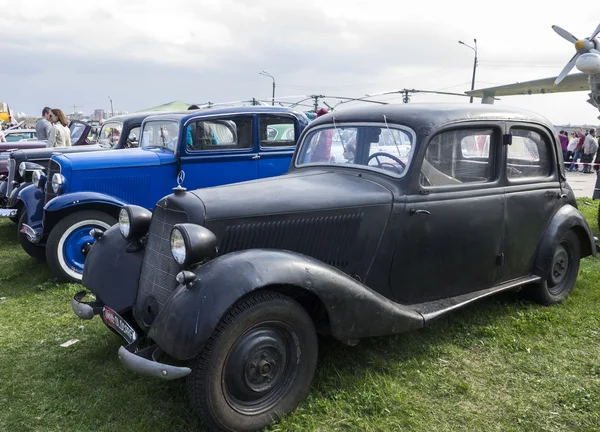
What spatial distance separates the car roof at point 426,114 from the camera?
3.47m

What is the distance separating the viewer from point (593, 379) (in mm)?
3211

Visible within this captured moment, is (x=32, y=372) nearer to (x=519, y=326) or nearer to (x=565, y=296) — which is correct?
(x=519, y=326)

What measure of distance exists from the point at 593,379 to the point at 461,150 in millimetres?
1793

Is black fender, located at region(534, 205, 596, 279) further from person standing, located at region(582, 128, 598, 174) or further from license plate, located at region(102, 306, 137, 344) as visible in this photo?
person standing, located at region(582, 128, 598, 174)

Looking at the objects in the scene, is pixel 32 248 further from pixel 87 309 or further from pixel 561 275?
pixel 561 275

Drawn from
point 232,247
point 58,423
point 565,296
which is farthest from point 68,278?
point 565,296

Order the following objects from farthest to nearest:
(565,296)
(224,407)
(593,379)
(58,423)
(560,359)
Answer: (565,296)
(560,359)
(593,379)
(58,423)
(224,407)

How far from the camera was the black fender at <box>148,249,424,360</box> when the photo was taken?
7.81 ft

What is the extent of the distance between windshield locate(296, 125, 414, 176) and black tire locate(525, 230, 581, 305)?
6.03 feet

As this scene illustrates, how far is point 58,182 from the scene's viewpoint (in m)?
5.55

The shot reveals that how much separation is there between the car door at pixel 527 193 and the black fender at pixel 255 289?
1.41 m

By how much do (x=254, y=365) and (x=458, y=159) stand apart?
7.08 feet

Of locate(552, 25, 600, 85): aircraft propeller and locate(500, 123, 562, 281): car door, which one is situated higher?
locate(552, 25, 600, 85): aircraft propeller

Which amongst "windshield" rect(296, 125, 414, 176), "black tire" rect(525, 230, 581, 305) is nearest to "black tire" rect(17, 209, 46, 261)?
"windshield" rect(296, 125, 414, 176)
